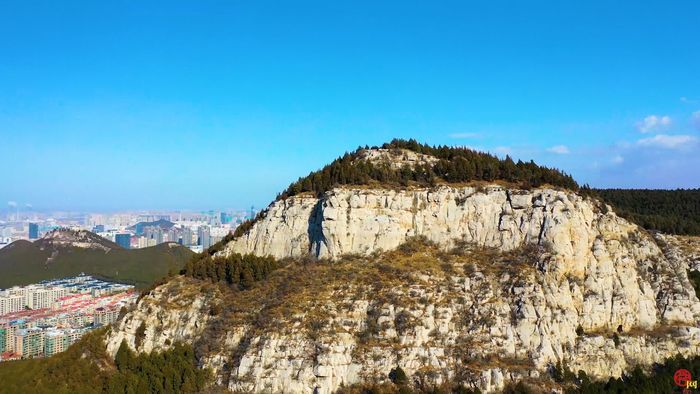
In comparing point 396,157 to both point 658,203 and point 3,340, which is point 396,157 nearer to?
point 658,203

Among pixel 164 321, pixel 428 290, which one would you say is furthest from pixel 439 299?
pixel 164 321

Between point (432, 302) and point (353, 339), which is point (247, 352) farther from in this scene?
point (432, 302)

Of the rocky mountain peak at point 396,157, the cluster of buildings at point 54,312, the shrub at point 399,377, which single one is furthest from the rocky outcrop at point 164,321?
the rocky mountain peak at point 396,157

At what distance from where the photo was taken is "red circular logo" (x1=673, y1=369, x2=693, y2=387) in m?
43.9

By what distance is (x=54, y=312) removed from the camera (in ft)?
400

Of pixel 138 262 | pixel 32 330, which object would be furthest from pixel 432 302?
pixel 138 262

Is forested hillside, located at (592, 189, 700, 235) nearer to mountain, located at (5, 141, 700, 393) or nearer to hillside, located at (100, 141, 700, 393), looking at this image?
mountain, located at (5, 141, 700, 393)

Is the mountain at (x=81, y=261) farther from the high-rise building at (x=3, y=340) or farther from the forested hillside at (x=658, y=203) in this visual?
the forested hillside at (x=658, y=203)

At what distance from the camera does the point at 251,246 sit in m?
60.6

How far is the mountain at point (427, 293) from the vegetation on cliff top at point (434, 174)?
218 mm

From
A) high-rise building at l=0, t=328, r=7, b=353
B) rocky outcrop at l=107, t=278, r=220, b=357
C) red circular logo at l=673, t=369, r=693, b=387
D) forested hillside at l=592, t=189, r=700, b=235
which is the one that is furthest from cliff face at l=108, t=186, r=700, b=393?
high-rise building at l=0, t=328, r=7, b=353

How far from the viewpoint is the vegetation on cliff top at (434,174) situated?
59.9 metres

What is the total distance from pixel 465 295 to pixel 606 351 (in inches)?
522

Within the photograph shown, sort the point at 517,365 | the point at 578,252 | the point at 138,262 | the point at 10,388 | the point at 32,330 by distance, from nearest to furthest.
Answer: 1. the point at 517,365
2. the point at 10,388
3. the point at 578,252
4. the point at 32,330
5. the point at 138,262
